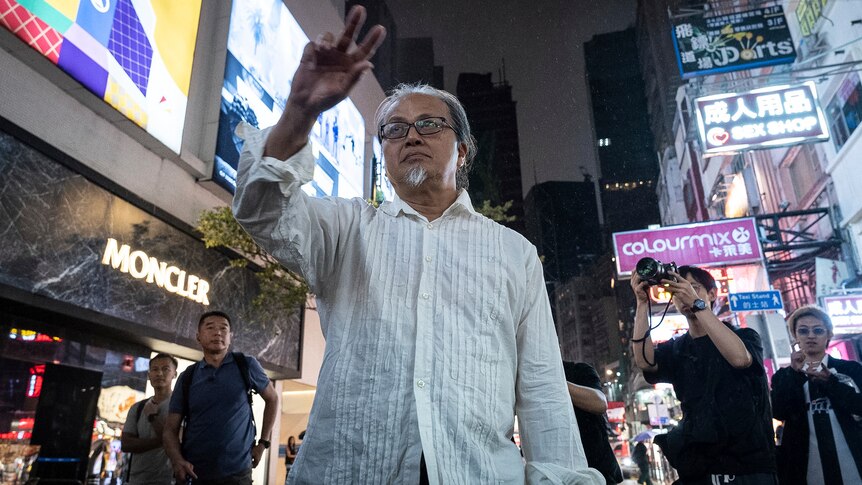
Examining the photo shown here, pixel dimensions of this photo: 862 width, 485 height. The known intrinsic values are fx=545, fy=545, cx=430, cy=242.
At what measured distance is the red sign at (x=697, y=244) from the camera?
14.1 meters

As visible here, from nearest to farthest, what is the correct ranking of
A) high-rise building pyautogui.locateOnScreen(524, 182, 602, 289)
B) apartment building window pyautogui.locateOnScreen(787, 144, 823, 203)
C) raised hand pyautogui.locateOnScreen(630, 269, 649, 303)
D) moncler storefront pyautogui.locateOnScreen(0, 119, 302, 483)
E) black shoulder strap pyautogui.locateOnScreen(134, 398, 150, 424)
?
raised hand pyautogui.locateOnScreen(630, 269, 649, 303) < black shoulder strap pyautogui.locateOnScreen(134, 398, 150, 424) < moncler storefront pyautogui.locateOnScreen(0, 119, 302, 483) < apartment building window pyautogui.locateOnScreen(787, 144, 823, 203) < high-rise building pyautogui.locateOnScreen(524, 182, 602, 289)

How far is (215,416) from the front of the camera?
147 inches

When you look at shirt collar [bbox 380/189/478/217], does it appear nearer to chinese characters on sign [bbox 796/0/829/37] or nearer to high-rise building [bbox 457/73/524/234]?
chinese characters on sign [bbox 796/0/829/37]

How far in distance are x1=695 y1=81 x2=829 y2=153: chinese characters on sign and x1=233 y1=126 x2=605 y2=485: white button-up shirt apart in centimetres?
1357

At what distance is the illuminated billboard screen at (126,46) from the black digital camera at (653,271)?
606 cm

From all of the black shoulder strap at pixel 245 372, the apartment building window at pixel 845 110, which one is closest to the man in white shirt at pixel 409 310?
the black shoulder strap at pixel 245 372

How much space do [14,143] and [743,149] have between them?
1395cm

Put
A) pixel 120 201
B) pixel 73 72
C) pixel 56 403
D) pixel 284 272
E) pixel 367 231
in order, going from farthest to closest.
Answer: pixel 284 272 < pixel 120 201 < pixel 73 72 < pixel 56 403 < pixel 367 231

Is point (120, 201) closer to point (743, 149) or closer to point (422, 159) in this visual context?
point (422, 159)

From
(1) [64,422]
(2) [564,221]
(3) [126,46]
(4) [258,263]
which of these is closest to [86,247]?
(1) [64,422]

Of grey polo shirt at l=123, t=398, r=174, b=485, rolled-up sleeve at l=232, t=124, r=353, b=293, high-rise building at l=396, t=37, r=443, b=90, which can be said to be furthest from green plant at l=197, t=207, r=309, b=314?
high-rise building at l=396, t=37, r=443, b=90

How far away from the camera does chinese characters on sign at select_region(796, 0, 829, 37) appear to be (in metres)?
13.4

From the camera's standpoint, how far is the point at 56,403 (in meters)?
5.36

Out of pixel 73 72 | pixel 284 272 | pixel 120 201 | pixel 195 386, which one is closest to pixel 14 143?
pixel 73 72
